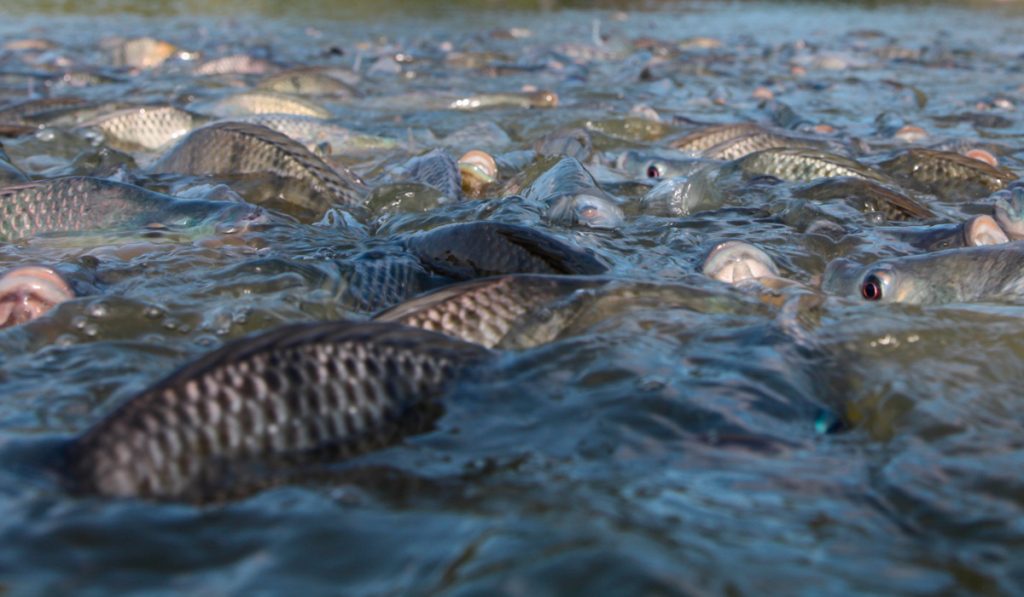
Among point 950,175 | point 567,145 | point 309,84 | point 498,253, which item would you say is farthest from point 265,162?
point 309,84

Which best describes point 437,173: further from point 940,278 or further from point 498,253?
point 940,278

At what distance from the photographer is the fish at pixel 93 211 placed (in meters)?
3.71

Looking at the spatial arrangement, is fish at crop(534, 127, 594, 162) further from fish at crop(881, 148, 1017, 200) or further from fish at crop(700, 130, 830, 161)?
fish at crop(881, 148, 1017, 200)

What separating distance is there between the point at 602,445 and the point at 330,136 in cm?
445

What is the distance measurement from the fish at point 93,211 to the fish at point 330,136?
218 cm

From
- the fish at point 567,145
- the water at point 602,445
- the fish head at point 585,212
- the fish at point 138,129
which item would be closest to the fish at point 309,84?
the fish at point 138,129

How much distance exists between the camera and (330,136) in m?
6.06

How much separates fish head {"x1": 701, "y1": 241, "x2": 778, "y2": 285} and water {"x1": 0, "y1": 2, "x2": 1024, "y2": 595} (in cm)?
9

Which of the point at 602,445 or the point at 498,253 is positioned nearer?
the point at 602,445

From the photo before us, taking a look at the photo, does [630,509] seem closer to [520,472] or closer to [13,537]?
[520,472]

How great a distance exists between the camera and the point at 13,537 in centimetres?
162

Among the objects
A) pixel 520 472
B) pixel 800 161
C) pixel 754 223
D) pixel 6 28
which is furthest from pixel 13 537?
pixel 6 28

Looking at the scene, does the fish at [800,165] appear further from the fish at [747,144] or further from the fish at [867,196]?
the fish at [747,144]

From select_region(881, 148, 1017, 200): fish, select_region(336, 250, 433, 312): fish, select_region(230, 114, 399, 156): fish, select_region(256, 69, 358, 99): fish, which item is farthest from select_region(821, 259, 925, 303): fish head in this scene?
select_region(256, 69, 358, 99): fish
